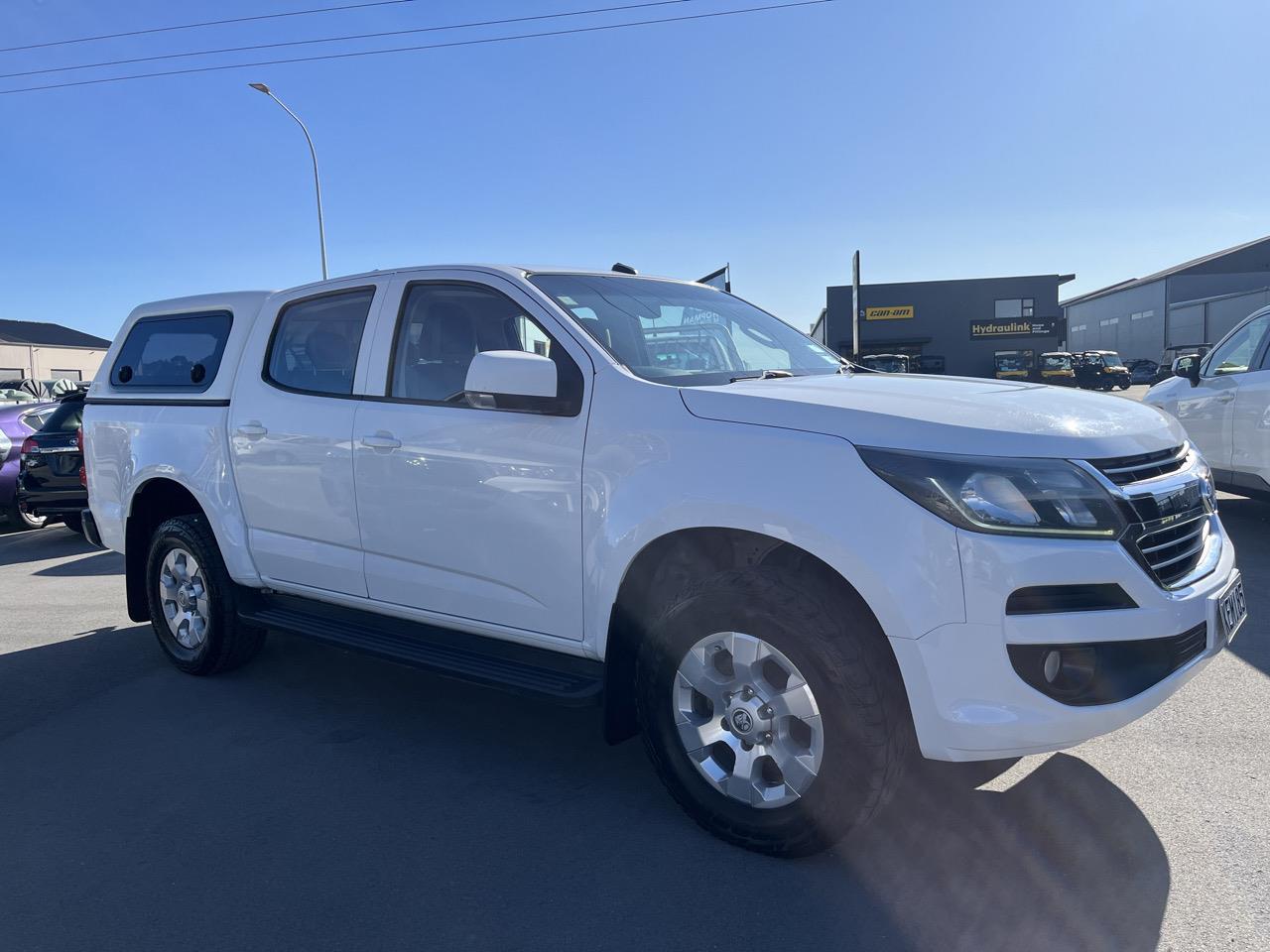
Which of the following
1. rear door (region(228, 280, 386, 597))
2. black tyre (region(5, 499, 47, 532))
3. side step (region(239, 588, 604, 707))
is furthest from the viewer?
black tyre (region(5, 499, 47, 532))

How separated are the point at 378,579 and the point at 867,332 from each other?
155 ft

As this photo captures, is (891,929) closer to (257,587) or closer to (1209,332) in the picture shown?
(257,587)

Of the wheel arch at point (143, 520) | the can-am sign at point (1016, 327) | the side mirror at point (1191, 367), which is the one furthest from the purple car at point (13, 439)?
the can-am sign at point (1016, 327)

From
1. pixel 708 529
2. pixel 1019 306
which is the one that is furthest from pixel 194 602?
pixel 1019 306

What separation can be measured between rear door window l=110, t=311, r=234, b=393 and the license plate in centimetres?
447

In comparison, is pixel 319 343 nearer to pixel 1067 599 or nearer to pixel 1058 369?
pixel 1067 599

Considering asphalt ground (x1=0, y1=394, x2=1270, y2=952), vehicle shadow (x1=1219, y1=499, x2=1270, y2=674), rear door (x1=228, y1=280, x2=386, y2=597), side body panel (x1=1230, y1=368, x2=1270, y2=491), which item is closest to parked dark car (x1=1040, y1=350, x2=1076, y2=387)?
vehicle shadow (x1=1219, y1=499, x2=1270, y2=674)

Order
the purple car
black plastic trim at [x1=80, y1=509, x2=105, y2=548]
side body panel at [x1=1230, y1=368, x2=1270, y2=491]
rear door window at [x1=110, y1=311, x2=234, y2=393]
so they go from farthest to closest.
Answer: the purple car → side body panel at [x1=1230, y1=368, x2=1270, y2=491] → black plastic trim at [x1=80, y1=509, x2=105, y2=548] → rear door window at [x1=110, y1=311, x2=234, y2=393]

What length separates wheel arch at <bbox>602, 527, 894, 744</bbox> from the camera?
10.1 feet

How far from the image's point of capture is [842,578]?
2.78 m

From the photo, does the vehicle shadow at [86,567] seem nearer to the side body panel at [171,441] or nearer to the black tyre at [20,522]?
the black tyre at [20,522]

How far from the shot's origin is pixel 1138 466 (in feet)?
8.86

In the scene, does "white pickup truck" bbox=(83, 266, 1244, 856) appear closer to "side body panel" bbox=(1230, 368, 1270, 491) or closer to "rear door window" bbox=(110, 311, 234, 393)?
"rear door window" bbox=(110, 311, 234, 393)

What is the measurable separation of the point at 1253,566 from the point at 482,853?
574 cm
